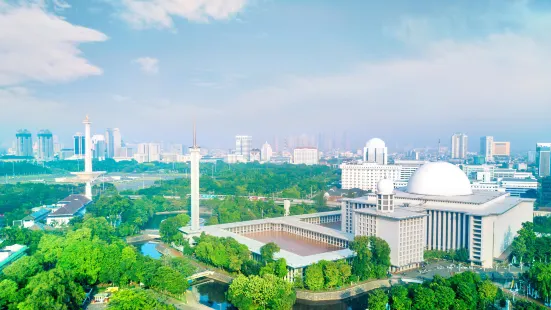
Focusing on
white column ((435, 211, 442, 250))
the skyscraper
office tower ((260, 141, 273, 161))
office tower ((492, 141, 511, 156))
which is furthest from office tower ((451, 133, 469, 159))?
white column ((435, 211, 442, 250))

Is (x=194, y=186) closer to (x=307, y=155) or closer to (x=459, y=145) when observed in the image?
(x=307, y=155)

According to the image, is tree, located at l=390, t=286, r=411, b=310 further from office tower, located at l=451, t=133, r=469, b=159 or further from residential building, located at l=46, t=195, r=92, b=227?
office tower, located at l=451, t=133, r=469, b=159

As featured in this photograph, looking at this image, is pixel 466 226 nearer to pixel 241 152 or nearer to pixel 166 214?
pixel 166 214

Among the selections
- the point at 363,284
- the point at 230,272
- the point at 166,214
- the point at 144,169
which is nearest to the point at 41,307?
the point at 230,272

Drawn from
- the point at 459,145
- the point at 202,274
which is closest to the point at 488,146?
the point at 459,145

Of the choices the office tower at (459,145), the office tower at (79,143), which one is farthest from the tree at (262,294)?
the office tower at (459,145)

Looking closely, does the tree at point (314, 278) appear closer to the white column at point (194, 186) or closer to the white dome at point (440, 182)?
the white column at point (194, 186)
